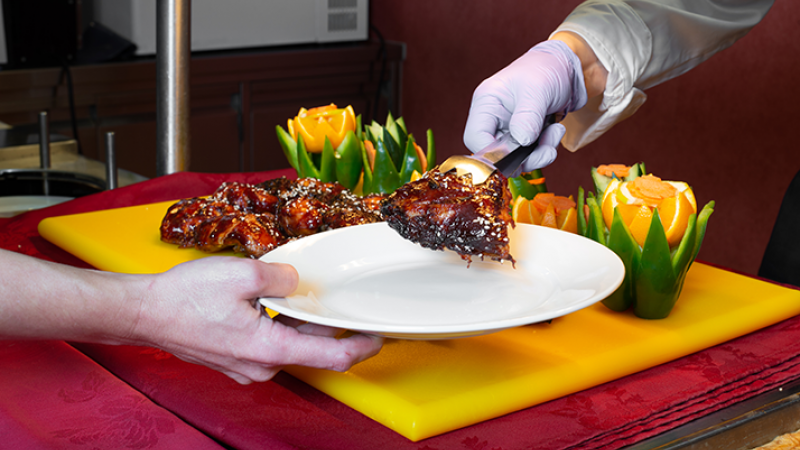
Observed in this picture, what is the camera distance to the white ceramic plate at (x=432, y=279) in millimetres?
791

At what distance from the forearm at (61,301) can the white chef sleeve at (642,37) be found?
1.01m

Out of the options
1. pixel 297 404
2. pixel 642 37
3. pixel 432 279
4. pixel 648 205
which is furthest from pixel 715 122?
pixel 297 404

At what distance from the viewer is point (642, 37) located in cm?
143

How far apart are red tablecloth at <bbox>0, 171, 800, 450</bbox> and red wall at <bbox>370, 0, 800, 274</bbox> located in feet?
6.60

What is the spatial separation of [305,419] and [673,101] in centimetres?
263

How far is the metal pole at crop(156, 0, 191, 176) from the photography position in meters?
1.64

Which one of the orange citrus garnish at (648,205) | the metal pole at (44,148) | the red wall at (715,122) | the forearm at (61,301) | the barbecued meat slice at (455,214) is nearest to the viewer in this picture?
the forearm at (61,301)

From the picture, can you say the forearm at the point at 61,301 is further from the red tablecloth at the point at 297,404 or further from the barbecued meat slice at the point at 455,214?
the barbecued meat slice at the point at 455,214

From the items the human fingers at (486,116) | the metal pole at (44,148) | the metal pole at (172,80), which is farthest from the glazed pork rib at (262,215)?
the metal pole at (44,148)

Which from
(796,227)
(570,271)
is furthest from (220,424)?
(796,227)

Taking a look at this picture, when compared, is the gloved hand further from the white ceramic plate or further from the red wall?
the red wall

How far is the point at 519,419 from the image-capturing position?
790mm

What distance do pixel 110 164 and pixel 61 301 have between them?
1.12m

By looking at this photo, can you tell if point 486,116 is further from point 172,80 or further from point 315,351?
point 172,80
